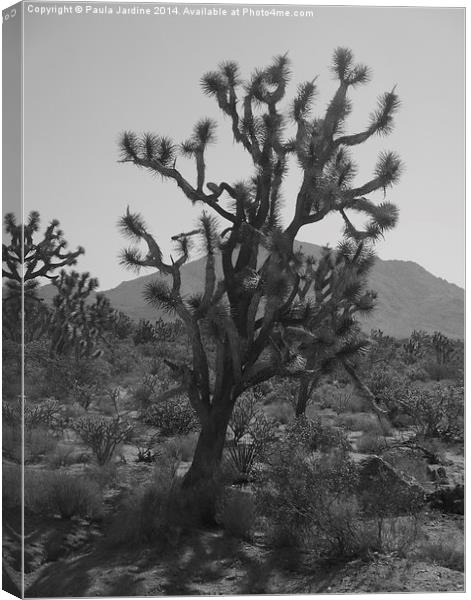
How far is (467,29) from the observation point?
7746 millimetres

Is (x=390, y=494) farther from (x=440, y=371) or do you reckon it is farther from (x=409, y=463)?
(x=440, y=371)

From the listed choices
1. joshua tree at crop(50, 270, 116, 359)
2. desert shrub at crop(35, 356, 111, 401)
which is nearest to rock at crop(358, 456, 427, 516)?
desert shrub at crop(35, 356, 111, 401)

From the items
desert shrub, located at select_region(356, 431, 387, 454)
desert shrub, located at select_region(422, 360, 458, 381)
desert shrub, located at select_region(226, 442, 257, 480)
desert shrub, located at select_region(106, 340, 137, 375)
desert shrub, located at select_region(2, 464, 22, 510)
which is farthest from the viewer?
desert shrub, located at select_region(106, 340, 137, 375)

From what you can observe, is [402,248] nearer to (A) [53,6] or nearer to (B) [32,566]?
(A) [53,6]

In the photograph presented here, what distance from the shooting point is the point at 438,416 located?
13.1m

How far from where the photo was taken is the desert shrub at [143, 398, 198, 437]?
40.7ft

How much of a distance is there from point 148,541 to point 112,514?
90 cm

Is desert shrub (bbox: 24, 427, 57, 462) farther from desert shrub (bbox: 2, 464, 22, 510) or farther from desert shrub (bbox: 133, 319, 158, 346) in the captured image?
desert shrub (bbox: 133, 319, 158, 346)

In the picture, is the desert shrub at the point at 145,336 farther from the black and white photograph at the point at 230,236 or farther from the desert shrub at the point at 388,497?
the desert shrub at the point at 388,497

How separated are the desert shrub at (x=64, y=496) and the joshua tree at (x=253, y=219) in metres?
1.12

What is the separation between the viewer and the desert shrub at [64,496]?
8.28 m

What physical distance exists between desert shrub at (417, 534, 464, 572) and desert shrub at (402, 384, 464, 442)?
16.6ft

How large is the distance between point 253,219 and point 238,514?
11.0ft

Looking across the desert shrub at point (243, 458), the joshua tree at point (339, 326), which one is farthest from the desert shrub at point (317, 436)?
the joshua tree at point (339, 326)
